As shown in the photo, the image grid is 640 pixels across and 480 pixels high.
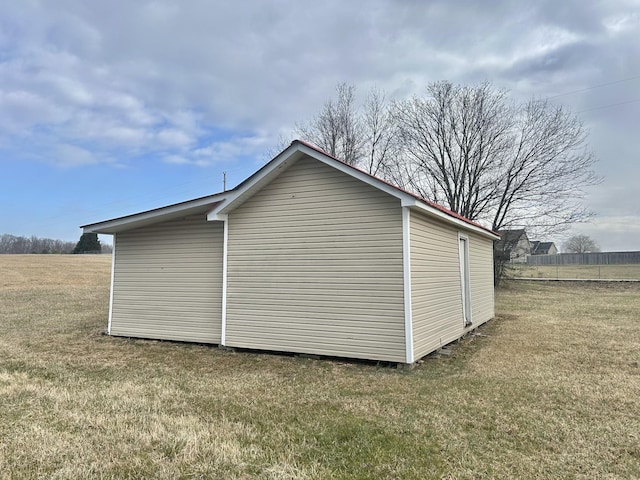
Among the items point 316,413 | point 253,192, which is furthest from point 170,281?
point 316,413

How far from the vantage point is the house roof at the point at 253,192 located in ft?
20.6

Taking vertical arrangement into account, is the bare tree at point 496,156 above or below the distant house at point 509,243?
above

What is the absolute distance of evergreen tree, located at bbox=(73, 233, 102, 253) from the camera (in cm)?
5638

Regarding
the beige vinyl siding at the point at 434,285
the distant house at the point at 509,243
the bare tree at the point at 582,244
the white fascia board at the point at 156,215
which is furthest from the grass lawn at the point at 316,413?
the bare tree at the point at 582,244

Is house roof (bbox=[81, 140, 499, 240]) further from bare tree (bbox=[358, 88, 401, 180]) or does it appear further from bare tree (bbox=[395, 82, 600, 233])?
bare tree (bbox=[358, 88, 401, 180])

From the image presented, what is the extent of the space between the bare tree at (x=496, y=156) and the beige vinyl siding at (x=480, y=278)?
11086 mm

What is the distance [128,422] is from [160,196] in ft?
154

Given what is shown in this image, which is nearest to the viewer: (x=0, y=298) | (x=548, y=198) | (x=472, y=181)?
(x=0, y=298)

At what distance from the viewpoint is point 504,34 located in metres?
11.6

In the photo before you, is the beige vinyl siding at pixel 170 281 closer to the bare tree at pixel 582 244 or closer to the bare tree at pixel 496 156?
Answer: the bare tree at pixel 496 156

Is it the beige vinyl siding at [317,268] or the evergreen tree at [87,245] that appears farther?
the evergreen tree at [87,245]

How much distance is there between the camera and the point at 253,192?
7488 mm

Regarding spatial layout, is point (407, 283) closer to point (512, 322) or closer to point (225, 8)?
point (512, 322)

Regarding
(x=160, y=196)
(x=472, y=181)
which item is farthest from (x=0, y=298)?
(x=160, y=196)
